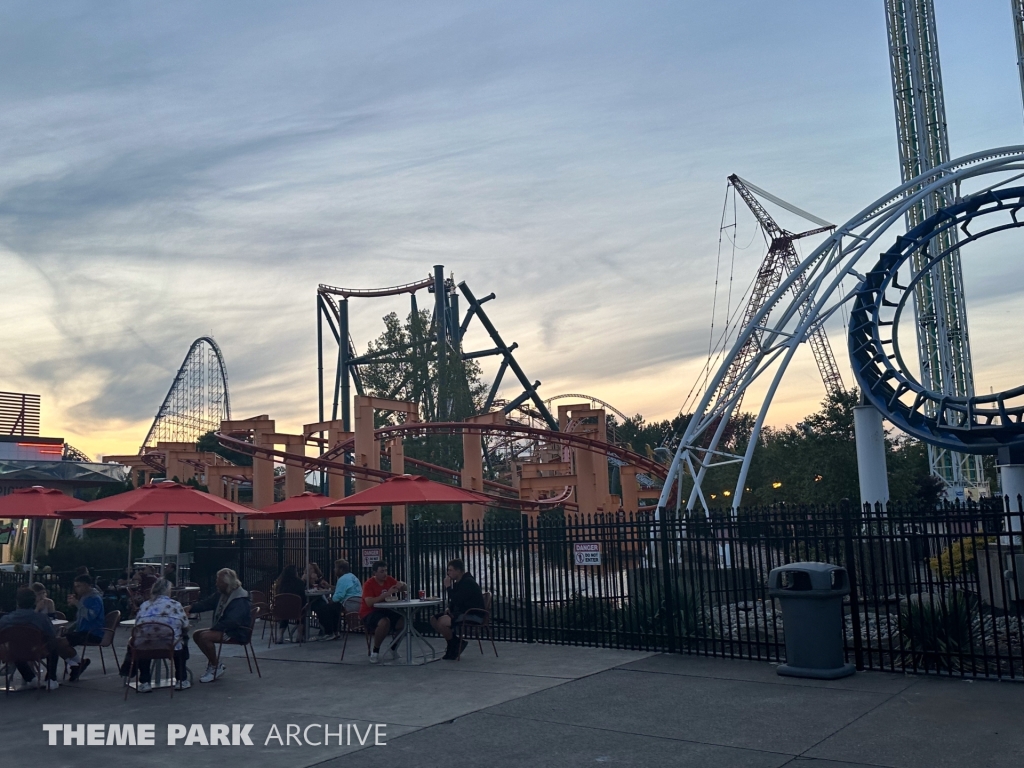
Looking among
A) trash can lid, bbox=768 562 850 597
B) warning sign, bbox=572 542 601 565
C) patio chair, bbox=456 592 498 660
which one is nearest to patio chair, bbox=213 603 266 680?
patio chair, bbox=456 592 498 660

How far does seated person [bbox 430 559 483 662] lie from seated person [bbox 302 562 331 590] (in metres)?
3.46

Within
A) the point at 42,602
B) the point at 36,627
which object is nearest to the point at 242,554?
the point at 42,602

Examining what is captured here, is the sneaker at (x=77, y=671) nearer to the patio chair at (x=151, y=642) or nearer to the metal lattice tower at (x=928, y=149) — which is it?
the patio chair at (x=151, y=642)

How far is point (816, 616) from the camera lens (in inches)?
360

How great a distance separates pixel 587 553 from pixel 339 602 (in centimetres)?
422

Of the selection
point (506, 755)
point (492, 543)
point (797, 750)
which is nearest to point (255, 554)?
point (492, 543)

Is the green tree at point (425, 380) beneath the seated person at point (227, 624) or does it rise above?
above

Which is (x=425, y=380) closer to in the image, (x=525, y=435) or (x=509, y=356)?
(x=509, y=356)

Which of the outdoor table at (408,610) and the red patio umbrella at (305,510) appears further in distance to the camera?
the red patio umbrella at (305,510)

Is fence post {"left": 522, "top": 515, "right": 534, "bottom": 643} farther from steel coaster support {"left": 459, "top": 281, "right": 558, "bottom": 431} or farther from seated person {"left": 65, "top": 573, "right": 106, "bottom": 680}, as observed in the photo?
steel coaster support {"left": 459, "top": 281, "right": 558, "bottom": 431}

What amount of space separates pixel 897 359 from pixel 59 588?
19.2 meters

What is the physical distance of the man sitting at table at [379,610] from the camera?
1171 centimetres

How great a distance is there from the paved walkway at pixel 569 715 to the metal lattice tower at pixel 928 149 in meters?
43.0

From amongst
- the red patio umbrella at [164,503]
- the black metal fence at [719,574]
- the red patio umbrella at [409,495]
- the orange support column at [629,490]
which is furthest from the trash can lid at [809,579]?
the orange support column at [629,490]
